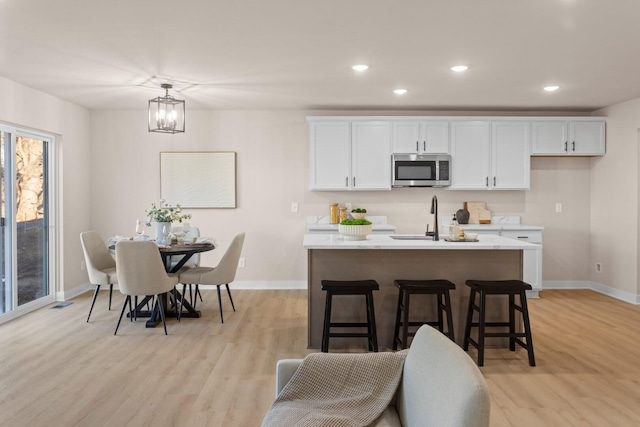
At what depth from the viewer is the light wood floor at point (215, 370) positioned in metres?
2.84

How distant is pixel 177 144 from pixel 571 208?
17.7ft

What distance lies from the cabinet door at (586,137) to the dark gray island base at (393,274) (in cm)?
307

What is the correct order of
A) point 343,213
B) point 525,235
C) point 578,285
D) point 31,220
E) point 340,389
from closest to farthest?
point 340,389, point 31,220, point 525,235, point 343,213, point 578,285

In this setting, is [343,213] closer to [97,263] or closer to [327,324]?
[327,324]

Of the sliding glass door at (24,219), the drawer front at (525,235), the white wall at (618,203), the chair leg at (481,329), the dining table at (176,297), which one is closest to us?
the chair leg at (481,329)

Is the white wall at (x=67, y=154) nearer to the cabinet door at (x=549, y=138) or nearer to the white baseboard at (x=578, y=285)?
the cabinet door at (x=549, y=138)

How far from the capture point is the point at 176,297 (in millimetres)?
5180

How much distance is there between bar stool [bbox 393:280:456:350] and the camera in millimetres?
3676

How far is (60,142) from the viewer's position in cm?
588

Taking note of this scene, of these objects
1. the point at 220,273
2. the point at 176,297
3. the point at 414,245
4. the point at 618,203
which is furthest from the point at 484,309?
the point at 618,203

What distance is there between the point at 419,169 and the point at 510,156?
1.20m

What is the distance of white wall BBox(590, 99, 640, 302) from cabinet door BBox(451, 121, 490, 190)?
1537mm

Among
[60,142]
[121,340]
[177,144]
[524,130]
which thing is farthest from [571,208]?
[60,142]

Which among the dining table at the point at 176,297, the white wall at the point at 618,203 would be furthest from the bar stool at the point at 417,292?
the white wall at the point at 618,203
